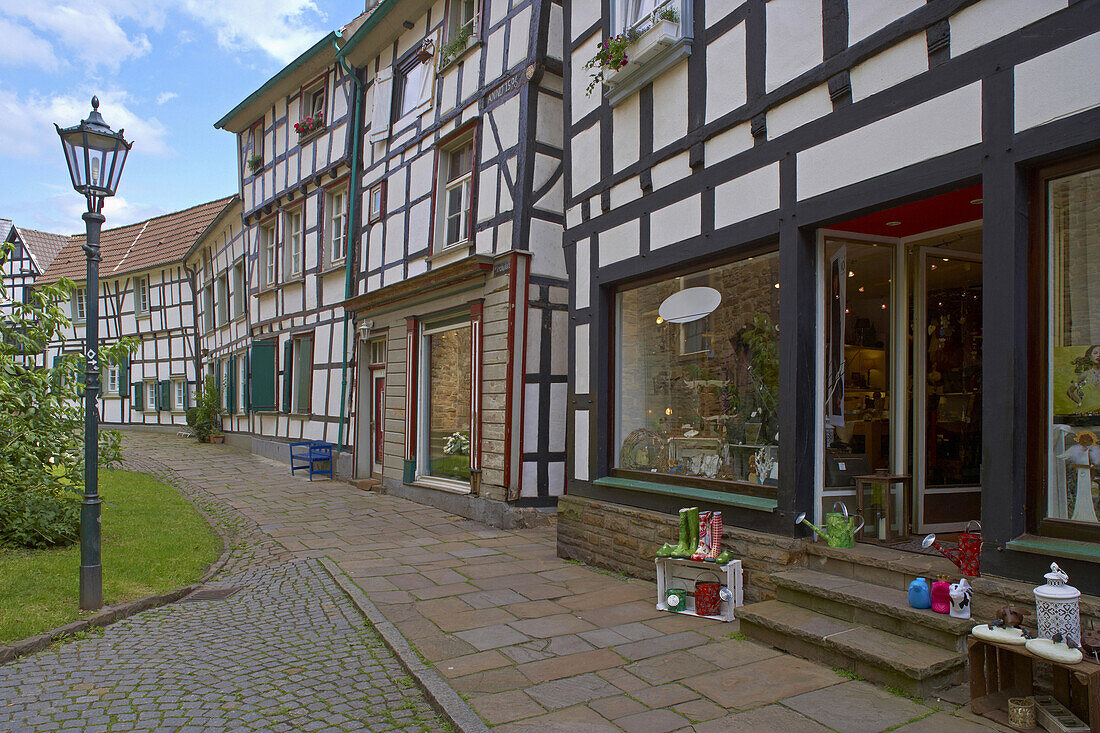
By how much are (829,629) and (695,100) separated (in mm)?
4018

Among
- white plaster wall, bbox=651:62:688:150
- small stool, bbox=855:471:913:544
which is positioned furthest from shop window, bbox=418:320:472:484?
small stool, bbox=855:471:913:544

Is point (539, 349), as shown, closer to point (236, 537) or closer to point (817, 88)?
point (236, 537)

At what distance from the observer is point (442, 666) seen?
4.40 m

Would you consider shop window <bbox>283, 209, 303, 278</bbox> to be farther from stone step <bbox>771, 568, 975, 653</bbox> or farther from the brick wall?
stone step <bbox>771, 568, 975, 653</bbox>

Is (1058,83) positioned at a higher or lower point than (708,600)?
higher

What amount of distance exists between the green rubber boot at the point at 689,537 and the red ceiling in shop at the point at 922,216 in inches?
89.8

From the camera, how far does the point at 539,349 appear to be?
9.59m

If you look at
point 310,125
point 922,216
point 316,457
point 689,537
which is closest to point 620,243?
point 922,216

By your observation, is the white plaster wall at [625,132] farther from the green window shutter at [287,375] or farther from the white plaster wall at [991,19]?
the green window shutter at [287,375]

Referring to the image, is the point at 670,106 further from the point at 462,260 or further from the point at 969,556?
the point at 462,260

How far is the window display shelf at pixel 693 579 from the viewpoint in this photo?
17.0ft

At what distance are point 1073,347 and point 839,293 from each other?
5.92 feet

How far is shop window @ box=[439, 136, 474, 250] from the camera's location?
11.0 m

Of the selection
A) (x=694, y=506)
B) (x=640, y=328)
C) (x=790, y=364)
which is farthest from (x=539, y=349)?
(x=790, y=364)
